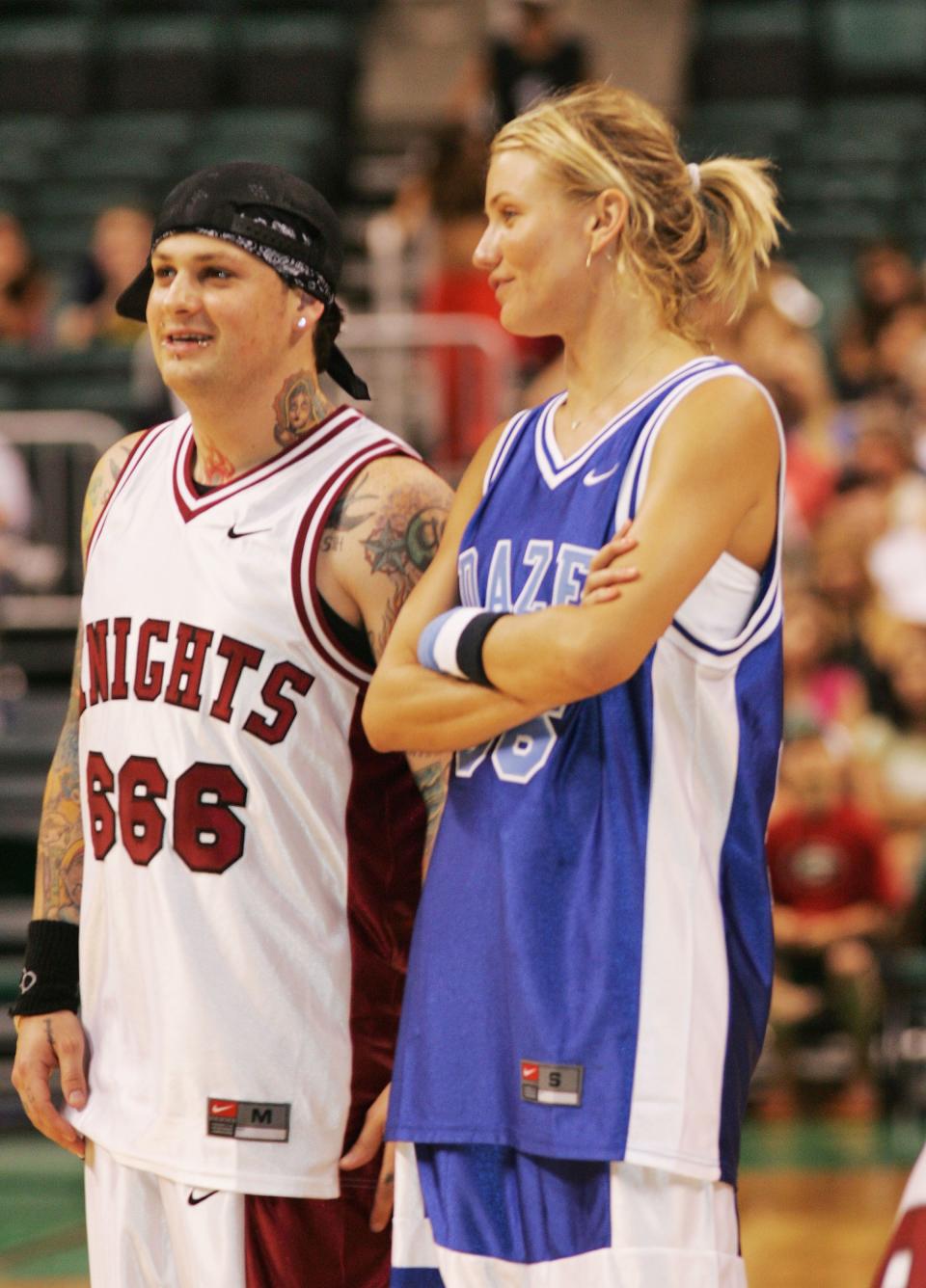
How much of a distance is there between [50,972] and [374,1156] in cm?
61

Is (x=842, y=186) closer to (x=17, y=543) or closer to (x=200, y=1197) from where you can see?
(x=17, y=543)

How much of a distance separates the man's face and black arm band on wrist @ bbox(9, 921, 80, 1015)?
87 centimetres

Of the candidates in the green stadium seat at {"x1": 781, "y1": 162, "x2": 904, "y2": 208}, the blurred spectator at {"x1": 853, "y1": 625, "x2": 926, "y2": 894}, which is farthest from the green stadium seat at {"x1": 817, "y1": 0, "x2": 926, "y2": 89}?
the blurred spectator at {"x1": 853, "y1": 625, "x2": 926, "y2": 894}

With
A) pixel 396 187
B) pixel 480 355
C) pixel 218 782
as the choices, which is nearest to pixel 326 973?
pixel 218 782

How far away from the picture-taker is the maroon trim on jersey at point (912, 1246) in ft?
8.45

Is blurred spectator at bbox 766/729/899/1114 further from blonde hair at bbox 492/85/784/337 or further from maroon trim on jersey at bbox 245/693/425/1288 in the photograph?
blonde hair at bbox 492/85/784/337

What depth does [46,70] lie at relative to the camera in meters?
14.0

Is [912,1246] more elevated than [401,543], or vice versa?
[401,543]

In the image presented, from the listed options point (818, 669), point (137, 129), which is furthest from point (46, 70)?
point (818, 669)

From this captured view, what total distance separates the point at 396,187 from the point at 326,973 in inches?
425

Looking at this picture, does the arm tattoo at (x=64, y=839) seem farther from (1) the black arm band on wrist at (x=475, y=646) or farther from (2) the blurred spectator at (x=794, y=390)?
(2) the blurred spectator at (x=794, y=390)

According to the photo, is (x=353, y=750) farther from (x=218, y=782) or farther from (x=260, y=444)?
(x=260, y=444)

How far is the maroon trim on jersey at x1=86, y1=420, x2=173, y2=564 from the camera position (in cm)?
338

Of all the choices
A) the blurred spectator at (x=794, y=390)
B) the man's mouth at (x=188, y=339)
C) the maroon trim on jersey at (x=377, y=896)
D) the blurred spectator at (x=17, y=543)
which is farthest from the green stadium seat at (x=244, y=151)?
the maroon trim on jersey at (x=377, y=896)
